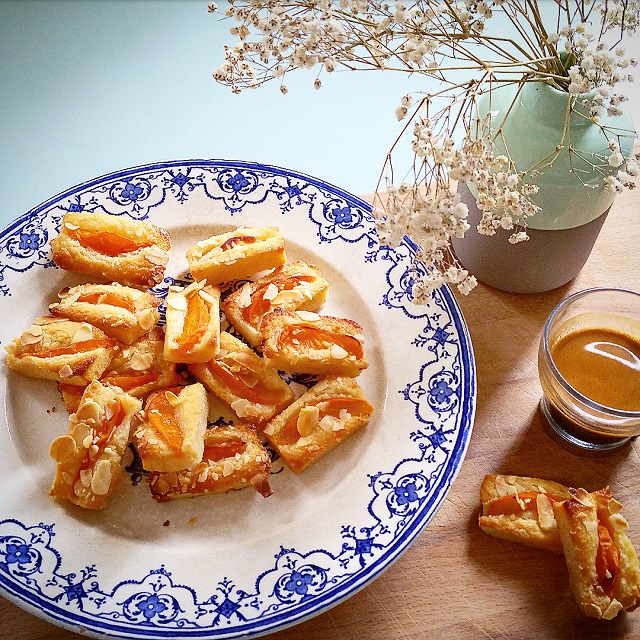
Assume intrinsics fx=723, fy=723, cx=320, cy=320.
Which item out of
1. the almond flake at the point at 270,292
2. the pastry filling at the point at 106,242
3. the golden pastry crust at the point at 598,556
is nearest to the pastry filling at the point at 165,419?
the almond flake at the point at 270,292

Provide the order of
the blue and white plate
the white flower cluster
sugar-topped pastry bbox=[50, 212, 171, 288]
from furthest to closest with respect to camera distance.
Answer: sugar-topped pastry bbox=[50, 212, 171, 288], the blue and white plate, the white flower cluster

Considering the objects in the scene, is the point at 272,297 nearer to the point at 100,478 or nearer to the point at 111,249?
the point at 111,249

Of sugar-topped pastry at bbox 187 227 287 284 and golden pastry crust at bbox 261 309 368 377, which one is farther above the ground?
sugar-topped pastry at bbox 187 227 287 284

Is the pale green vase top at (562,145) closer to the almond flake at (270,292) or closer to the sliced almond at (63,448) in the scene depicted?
the almond flake at (270,292)

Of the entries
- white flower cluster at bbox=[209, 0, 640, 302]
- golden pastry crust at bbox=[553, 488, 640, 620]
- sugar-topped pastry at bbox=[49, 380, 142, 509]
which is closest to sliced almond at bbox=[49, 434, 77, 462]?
sugar-topped pastry at bbox=[49, 380, 142, 509]

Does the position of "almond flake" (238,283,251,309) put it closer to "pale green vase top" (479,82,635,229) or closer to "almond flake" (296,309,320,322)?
"almond flake" (296,309,320,322)

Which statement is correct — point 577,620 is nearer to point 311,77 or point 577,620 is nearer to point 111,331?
point 111,331
